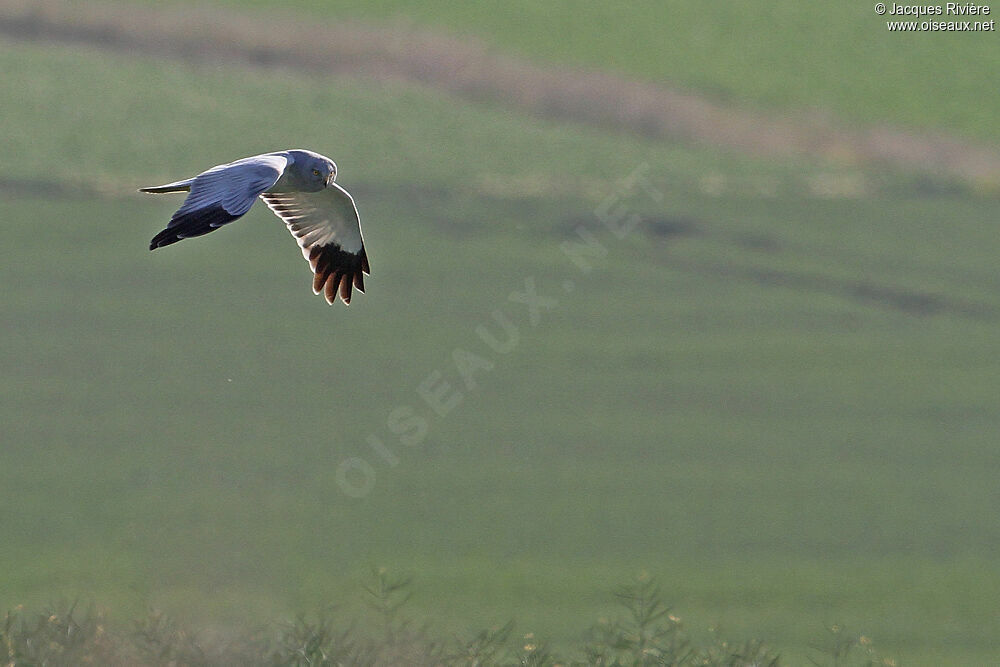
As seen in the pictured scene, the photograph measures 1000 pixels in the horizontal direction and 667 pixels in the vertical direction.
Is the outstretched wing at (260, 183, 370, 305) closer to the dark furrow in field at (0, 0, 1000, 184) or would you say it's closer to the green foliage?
the green foliage

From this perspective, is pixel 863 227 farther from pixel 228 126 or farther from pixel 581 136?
pixel 228 126

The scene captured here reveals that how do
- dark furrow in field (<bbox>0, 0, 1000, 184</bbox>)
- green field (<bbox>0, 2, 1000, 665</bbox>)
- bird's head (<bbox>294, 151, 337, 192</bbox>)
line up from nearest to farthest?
bird's head (<bbox>294, 151, 337, 192</bbox>) < green field (<bbox>0, 2, 1000, 665</bbox>) < dark furrow in field (<bbox>0, 0, 1000, 184</bbox>)

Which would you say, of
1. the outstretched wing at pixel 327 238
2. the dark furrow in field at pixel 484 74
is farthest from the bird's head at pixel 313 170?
the dark furrow in field at pixel 484 74

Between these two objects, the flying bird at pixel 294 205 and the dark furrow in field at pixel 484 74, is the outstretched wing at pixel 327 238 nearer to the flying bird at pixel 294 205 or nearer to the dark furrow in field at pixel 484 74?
the flying bird at pixel 294 205

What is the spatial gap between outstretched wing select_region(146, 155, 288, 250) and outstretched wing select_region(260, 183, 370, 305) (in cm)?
168

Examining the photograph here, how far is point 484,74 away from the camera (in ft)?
94.9

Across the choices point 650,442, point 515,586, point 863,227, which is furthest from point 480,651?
point 863,227

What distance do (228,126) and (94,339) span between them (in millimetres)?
5974

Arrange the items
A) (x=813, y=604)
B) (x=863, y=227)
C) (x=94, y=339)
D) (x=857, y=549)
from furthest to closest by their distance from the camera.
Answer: (x=863, y=227)
(x=94, y=339)
(x=857, y=549)
(x=813, y=604)

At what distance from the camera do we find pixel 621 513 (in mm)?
16859

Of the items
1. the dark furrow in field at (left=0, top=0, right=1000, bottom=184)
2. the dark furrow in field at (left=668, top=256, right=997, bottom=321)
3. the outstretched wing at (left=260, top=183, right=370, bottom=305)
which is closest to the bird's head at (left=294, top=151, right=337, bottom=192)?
the outstretched wing at (left=260, top=183, right=370, bottom=305)

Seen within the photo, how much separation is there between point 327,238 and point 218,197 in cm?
229

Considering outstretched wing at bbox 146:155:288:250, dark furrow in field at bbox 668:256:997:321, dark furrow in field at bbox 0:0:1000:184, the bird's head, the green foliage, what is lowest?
the green foliage

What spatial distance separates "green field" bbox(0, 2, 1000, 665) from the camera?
15.4 m
